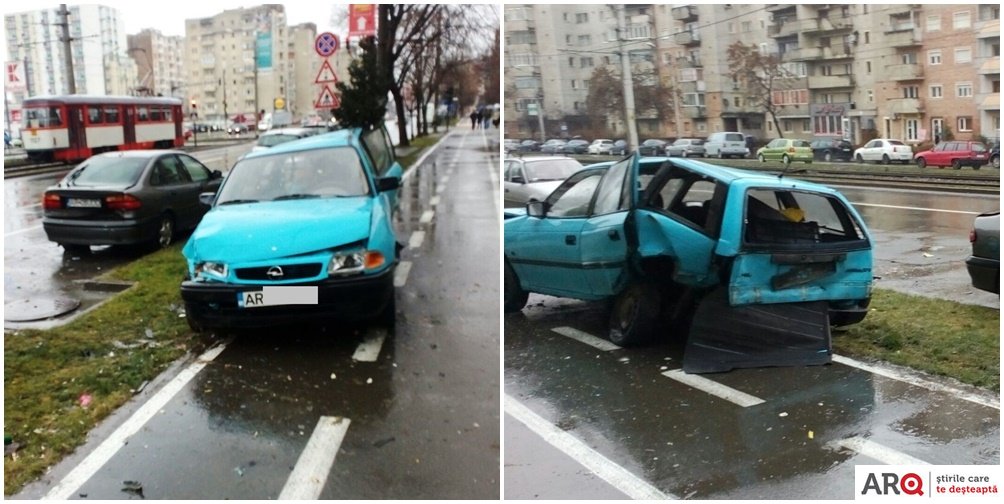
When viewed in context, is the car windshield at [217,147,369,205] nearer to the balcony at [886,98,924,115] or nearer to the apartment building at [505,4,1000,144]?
the apartment building at [505,4,1000,144]

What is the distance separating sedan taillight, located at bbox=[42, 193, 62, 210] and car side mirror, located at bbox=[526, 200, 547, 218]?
6291mm

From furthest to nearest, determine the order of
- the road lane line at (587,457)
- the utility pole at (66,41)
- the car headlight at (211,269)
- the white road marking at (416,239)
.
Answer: the white road marking at (416,239) < the car headlight at (211,269) < the utility pole at (66,41) < the road lane line at (587,457)

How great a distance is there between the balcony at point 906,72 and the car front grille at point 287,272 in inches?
132

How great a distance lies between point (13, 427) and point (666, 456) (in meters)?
3.17

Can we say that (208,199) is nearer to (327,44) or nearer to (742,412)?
(327,44)

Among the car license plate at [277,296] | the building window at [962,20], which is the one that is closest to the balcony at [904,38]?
the building window at [962,20]

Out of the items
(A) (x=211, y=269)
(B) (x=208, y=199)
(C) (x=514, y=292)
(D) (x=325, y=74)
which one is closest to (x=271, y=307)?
(A) (x=211, y=269)

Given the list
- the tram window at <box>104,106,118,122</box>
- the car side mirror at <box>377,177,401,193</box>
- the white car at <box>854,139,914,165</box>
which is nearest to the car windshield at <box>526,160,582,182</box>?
the white car at <box>854,139,914,165</box>

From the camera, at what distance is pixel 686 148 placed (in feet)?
11.5

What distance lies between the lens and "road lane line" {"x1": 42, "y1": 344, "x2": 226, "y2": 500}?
371 centimetres

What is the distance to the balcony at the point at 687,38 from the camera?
3.53 metres

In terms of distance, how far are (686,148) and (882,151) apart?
2.57ft

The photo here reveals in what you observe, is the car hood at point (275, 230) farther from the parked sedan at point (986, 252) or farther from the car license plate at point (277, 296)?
the parked sedan at point (986, 252)

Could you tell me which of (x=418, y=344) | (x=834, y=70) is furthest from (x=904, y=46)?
(x=418, y=344)
